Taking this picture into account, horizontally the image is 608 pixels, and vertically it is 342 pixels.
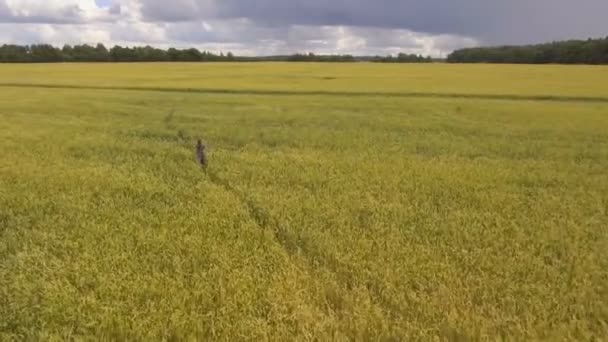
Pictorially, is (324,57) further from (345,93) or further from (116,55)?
(345,93)

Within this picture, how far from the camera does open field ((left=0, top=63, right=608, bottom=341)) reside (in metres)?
4.91

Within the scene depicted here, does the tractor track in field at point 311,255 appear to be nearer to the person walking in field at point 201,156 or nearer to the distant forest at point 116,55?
the person walking in field at point 201,156

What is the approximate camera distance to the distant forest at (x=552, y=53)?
79.6 metres

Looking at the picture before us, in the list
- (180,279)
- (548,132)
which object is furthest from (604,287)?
(548,132)

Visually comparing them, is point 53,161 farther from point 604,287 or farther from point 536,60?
point 536,60

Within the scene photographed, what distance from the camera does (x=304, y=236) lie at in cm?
708

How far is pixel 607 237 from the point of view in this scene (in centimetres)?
716

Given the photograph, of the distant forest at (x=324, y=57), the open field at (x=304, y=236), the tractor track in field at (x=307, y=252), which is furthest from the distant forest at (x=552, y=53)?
the tractor track in field at (x=307, y=252)

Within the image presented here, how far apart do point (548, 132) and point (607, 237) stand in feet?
37.1

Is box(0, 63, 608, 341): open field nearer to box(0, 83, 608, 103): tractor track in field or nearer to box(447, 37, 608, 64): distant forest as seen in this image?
box(0, 83, 608, 103): tractor track in field

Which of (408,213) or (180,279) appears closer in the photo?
(180,279)

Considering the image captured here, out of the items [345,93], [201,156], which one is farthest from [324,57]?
[201,156]

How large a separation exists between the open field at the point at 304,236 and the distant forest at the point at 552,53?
2827 inches

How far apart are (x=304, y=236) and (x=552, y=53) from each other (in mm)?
87321
